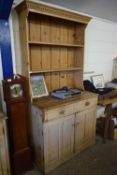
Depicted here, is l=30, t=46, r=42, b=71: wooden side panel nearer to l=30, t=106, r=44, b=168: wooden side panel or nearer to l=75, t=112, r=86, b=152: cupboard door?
l=30, t=106, r=44, b=168: wooden side panel

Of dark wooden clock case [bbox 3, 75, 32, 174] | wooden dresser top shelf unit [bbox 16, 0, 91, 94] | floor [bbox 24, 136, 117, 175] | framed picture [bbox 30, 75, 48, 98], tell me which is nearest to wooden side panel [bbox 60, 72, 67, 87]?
wooden dresser top shelf unit [bbox 16, 0, 91, 94]

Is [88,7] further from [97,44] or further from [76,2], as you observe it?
[97,44]

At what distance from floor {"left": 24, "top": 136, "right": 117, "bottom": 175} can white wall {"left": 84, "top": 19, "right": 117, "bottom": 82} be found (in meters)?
1.33

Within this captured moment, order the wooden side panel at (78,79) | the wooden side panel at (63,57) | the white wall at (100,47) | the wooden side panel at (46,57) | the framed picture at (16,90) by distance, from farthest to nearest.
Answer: the white wall at (100,47) → the wooden side panel at (78,79) → the wooden side panel at (63,57) → the wooden side panel at (46,57) → the framed picture at (16,90)

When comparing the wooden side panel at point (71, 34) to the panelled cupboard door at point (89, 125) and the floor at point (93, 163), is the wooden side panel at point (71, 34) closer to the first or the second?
the panelled cupboard door at point (89, 125)

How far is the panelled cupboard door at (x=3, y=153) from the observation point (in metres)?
1.54

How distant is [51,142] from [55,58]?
1.22 m

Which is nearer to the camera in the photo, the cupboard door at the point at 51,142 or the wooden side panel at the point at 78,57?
the cupboard door at the point at 51,142

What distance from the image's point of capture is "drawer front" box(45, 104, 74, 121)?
68.0 inches

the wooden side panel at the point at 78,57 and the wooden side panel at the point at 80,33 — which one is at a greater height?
the wooden side panel at the point at 80,33

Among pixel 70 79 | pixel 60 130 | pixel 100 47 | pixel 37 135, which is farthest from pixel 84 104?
pixel 100 47

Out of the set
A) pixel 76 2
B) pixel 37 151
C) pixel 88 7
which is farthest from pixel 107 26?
pixel 37 151

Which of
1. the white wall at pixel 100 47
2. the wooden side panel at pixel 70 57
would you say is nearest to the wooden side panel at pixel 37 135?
the wooden side panel at pixel 70 57

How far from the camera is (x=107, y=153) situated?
7.43ft
